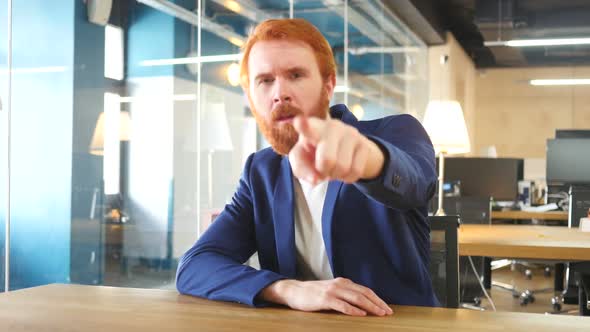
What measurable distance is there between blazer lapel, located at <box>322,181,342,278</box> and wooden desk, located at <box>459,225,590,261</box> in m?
1.72

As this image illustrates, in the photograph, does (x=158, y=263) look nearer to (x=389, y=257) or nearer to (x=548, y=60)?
(x=389, y=257)

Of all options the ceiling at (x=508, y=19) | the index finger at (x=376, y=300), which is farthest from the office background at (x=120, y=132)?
the ceiling at (x=508, y=19)

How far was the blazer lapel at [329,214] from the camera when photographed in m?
1.32

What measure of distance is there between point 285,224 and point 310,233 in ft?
0.21

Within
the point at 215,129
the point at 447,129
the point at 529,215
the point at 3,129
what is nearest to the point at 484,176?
the point at 529,215

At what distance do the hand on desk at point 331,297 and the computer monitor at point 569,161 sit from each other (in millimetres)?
5107

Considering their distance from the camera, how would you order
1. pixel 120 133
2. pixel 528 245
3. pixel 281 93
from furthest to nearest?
pixel 120 133 < pixel 528 245 < pixel 281 93

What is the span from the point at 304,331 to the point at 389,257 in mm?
421

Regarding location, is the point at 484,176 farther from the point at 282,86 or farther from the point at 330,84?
the point at 282,86

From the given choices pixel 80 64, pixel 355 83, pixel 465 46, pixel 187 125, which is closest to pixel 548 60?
pixel 465 46

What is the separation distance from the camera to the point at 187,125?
4367 millimetres

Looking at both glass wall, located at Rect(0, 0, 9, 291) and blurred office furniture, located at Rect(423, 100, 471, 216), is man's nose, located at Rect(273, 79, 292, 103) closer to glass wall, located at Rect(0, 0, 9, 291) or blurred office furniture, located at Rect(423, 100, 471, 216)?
glass wall, located at Rect(0, 0, 9, 291)

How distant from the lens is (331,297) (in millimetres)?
1116

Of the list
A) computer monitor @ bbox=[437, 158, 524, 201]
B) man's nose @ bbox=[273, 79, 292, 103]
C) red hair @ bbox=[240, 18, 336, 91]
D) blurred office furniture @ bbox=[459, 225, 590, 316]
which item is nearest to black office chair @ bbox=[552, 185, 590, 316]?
blurred office furniture @ bbox=[459, 225, 590, 316]
